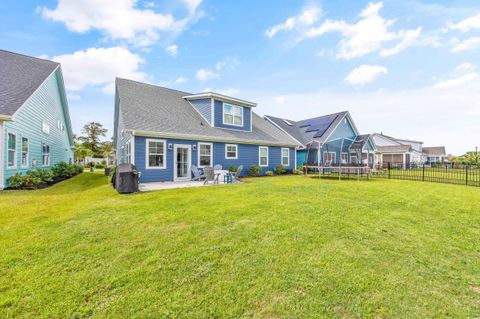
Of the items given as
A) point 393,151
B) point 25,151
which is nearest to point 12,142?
point 25,151

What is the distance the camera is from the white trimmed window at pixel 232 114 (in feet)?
50.3

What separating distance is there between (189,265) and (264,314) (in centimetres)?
126

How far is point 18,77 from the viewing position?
1122 cm

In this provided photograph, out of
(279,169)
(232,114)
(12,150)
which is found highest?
(232,114)

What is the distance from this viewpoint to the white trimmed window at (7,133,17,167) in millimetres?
9367

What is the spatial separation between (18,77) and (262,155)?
14629 mm

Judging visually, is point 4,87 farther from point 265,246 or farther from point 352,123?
point 352,123

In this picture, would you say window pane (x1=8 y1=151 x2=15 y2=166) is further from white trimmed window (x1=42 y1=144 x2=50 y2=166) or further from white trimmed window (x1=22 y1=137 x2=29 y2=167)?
white trimmed window (x1=42 y1=144 x2=50 y2=166)

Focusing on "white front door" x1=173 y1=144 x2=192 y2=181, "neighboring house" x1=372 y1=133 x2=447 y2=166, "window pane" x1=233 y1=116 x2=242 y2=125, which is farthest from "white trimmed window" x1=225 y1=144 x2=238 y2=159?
"neighboring house" x1=372 y1=133 x2=447 y2=166

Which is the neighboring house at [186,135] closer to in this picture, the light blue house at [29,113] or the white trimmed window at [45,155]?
the light blue house at [29,113]

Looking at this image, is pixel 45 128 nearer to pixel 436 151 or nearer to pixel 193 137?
pixel 193 137

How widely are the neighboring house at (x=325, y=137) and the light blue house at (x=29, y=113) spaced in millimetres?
17247

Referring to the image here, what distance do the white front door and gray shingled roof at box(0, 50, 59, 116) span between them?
6.83 m

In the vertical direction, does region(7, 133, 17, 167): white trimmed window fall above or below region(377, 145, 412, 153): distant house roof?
below
